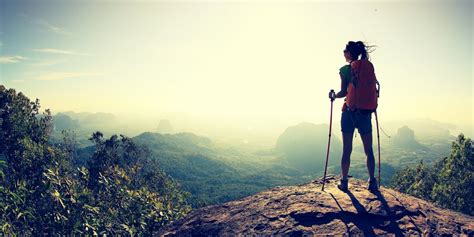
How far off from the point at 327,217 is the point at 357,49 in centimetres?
448

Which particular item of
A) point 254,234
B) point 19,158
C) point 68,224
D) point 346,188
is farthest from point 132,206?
point 19,158

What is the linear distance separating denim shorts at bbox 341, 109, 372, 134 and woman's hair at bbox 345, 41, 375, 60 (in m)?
1.52

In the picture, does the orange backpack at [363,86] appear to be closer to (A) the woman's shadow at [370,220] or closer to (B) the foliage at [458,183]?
(A) the woman's shadow at [370,220]

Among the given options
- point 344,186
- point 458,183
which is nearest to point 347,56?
point 344,186

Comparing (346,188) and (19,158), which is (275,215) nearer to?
(346,188)

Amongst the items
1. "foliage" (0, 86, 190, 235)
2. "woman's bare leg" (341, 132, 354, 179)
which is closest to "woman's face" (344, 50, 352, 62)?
"woman's bare leg" (341, 132, 354, 179)

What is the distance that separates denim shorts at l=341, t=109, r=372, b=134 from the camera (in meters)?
7.96

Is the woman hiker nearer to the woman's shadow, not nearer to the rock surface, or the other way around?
the rock surface

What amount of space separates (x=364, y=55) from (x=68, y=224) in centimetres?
1174

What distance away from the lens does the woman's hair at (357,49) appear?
7969mm

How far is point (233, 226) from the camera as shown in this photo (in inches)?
291

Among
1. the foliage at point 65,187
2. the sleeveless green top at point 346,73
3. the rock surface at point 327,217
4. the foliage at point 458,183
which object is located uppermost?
the sleeveless green top at point 346,73

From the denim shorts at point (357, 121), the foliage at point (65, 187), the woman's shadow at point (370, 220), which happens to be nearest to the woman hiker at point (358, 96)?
the denim shorts at point (357, 121)

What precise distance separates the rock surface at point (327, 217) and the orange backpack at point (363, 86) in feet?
8.03
